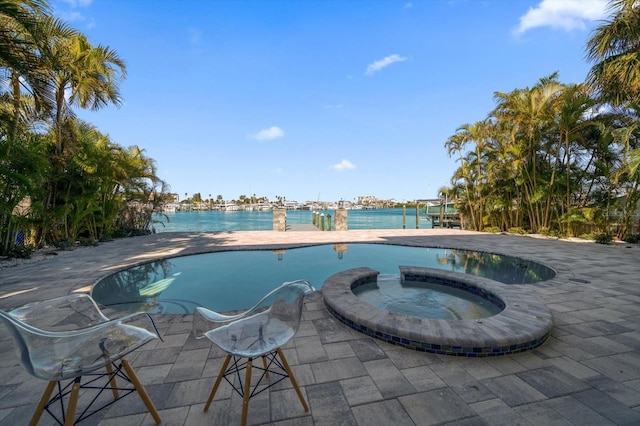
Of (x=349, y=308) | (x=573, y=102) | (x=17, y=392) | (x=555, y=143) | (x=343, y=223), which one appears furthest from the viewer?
(x=343, y=223)

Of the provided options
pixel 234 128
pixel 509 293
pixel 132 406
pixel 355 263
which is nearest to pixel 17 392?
pixel 132 406

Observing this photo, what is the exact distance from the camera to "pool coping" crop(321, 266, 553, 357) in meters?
2.43

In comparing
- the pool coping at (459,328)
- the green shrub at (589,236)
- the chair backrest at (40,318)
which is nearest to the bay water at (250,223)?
the green shrub at (589,236)

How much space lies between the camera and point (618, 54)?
22.3 feet

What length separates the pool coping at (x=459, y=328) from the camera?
7.98 ft

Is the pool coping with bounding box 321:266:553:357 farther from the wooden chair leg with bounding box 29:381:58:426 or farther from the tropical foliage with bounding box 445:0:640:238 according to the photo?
the tropical foliage with bounding box 445:0:640:238

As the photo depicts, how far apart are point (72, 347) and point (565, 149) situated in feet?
45.3

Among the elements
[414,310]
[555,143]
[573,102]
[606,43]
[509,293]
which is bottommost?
[414,310]

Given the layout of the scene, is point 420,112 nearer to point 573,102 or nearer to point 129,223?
point 573,102

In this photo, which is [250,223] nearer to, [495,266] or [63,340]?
[495,266]

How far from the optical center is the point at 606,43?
6.56 meters

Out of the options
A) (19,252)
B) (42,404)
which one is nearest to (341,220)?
Result: (19,252)

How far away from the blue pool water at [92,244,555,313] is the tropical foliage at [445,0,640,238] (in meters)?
4.35

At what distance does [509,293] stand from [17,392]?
5.42 metres
